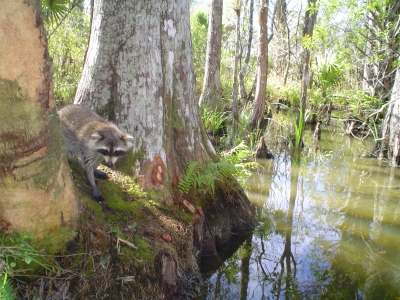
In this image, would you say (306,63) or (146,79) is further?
(306,63)

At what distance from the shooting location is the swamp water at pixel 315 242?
161 inches

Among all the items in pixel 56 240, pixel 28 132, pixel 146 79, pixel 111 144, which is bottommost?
pixel 56 240

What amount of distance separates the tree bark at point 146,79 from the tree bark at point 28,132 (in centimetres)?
142

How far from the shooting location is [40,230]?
8.80ft

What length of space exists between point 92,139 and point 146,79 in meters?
A: 0.90

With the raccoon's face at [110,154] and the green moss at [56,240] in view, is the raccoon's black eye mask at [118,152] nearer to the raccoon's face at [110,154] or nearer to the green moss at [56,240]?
the raccoon's face at [110,154]

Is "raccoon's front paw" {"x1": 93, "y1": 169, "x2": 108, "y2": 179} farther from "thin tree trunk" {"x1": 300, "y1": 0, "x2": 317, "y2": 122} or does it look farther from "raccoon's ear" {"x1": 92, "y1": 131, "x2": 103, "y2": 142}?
"thin tree trunk" {"x1": 300, "y1": 0, "x2": 317, "y2": 122}

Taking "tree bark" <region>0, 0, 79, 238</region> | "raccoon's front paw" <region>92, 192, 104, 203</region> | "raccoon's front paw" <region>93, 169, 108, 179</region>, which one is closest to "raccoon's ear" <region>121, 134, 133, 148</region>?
"raccoon's front paw" <region>93, 169, 108, 179</region>

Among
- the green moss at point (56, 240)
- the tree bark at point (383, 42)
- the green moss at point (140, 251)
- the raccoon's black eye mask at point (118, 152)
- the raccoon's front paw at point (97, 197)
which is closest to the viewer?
the green moss at point (56, 240)

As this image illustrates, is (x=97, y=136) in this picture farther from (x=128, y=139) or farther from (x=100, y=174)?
(x=100, y=174)

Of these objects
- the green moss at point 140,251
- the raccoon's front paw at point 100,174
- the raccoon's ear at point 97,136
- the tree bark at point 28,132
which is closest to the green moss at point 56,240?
the tree bark at point 28,132

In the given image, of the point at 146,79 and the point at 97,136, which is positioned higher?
the point at 146,79

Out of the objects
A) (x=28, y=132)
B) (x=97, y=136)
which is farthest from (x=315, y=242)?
(x=28, y=132)

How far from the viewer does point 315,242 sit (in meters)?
5.10
